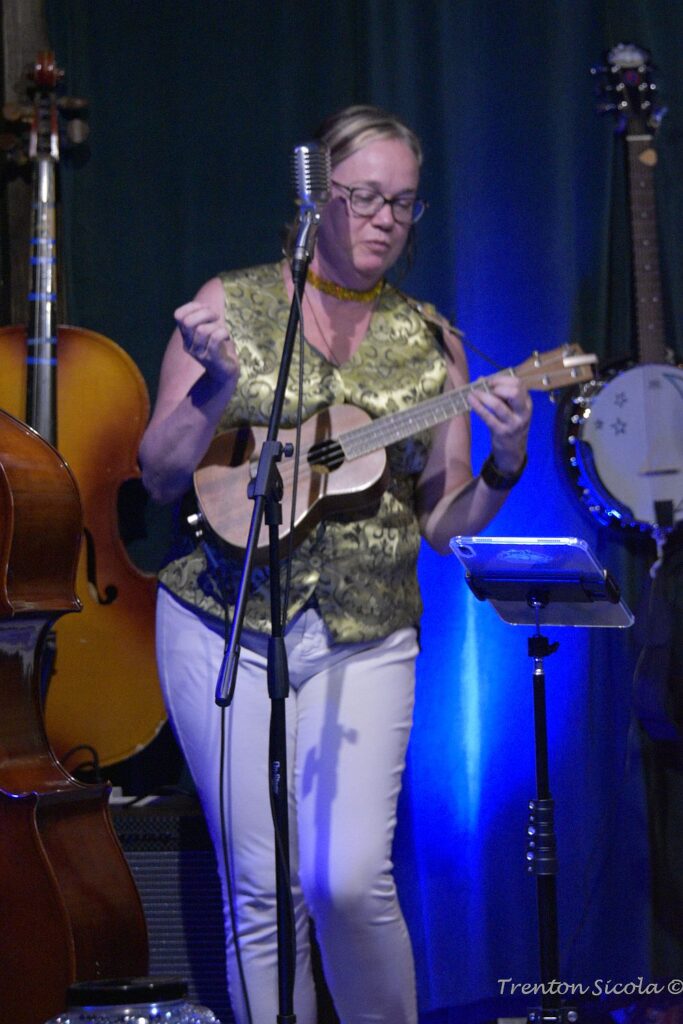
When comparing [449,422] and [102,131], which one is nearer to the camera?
[449,422]

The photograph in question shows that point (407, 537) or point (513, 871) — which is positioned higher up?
point (407, 537)

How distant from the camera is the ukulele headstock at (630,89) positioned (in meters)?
3.14

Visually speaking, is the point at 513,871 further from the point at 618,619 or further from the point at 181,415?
the point at 181,415

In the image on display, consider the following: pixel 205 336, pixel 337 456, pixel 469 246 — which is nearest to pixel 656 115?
pixel 469 246

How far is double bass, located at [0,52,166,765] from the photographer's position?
2967 mm

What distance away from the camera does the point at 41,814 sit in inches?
89.4

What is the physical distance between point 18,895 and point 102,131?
1.99 metres

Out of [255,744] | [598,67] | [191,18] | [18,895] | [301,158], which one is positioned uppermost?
[191,18]

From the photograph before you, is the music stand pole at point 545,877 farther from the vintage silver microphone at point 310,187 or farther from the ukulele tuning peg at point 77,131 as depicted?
the ukulele tuning peg at point 77,131

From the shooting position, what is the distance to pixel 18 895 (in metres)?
2.25

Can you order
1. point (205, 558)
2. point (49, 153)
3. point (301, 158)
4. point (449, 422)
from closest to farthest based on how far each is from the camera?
point (301, 158) < point (205, 558) < point (449, 422) < point (49, 153)

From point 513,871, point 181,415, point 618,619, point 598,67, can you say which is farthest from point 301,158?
point 513,871

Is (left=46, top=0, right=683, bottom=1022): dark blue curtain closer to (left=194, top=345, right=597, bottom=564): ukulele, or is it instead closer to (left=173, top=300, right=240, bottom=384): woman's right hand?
(left=194, top=345, right=597, bottom=564): ukulele

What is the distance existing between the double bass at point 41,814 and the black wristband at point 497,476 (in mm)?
791
